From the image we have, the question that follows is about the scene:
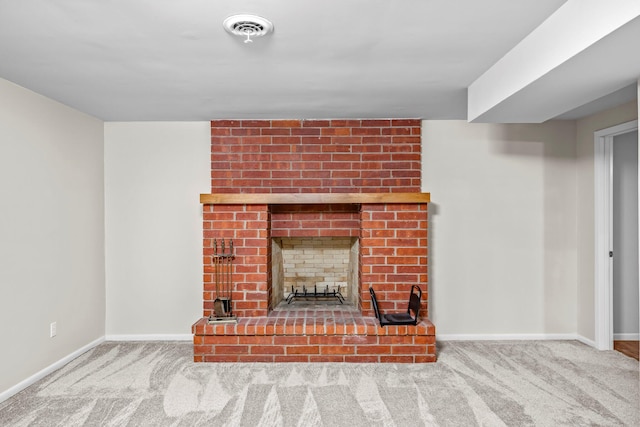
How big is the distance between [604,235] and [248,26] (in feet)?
12.0

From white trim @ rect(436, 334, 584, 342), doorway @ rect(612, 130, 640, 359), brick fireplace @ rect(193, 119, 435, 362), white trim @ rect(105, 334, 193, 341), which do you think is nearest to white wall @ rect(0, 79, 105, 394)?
white trim @ rect(105, 334, 193, 341)

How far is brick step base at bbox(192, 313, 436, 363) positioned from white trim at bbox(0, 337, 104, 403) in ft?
3.53

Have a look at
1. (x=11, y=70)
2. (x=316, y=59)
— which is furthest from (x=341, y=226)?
(x=11, y=70)

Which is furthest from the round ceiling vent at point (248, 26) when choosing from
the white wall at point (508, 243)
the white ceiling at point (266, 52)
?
the white wall at point (508, 243)

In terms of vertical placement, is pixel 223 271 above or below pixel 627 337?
above

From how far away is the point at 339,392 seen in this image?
9.28 ft

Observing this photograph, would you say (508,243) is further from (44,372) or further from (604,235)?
(44,372)

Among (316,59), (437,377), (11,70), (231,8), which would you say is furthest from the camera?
(437,377)

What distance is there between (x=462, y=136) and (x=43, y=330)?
4044 millimetres

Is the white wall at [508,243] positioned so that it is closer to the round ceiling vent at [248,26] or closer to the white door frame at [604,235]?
the white door frame at [604,235]

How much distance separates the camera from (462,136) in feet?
13.1

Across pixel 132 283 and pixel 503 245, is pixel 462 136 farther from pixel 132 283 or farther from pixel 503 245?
pixel 132 283

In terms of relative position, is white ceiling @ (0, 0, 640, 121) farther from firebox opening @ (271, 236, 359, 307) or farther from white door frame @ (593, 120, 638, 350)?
firebox opening @ (271, 236, 359, 307)

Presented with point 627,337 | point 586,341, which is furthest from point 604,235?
point 627,337
